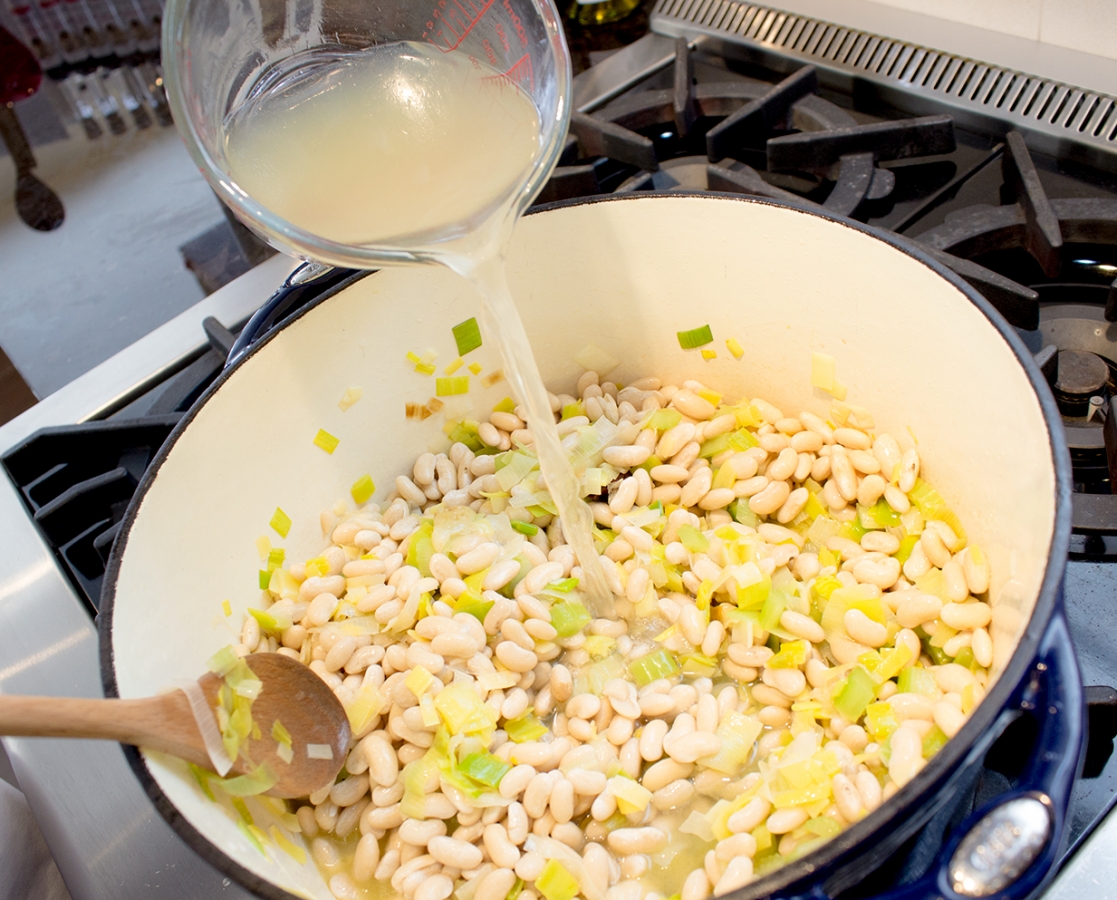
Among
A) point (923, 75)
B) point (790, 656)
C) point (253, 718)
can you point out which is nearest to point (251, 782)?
point (253, 718)

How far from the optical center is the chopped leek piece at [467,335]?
1.06 metres

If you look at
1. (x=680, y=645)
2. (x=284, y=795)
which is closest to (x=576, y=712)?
(x=680, y=645)

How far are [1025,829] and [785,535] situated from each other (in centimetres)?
47

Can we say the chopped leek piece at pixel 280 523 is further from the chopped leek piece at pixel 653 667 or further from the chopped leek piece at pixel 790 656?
the chopped leek piece at pixel 790 656

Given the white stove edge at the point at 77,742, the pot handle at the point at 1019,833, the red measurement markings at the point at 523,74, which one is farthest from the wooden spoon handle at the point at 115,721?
the red measurement markings at the point at 523,74

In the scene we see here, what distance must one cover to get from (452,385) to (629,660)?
39 centimetres

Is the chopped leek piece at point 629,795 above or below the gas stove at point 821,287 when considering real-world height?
below

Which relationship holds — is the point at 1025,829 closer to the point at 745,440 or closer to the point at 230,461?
the point at 745,440

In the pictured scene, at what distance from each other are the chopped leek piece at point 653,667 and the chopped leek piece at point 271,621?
361 mm

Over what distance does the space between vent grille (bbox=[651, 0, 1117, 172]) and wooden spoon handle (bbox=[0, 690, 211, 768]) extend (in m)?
1.12

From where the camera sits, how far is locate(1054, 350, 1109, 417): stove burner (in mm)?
923

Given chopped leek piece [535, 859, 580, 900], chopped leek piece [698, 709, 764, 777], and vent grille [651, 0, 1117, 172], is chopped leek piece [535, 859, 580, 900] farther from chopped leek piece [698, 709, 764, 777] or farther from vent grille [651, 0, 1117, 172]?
vent grille [651, 0, 1117, 172]

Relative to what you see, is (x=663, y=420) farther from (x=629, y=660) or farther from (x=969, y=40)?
(x=969, y=40)

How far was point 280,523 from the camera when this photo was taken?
0.99 metres
